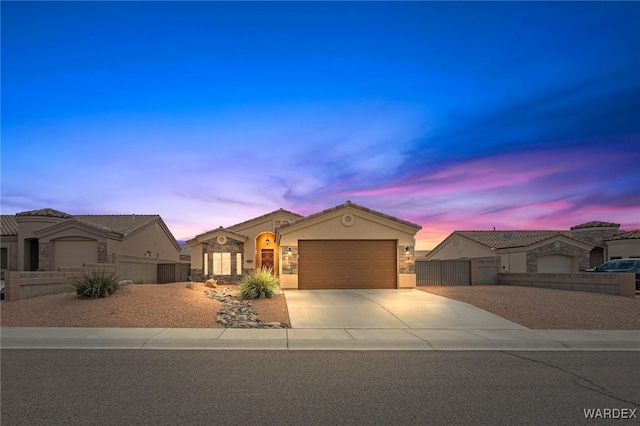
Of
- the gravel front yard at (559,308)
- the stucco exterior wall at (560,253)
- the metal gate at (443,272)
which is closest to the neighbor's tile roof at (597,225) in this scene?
the stucco exterior wall at (560,253)

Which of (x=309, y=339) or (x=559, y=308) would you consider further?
(x=559, y=308)

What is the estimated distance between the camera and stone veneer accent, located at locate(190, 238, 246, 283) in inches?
1292

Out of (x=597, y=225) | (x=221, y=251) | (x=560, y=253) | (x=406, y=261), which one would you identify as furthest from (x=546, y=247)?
(x=221, y=251)

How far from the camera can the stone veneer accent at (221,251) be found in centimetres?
3281

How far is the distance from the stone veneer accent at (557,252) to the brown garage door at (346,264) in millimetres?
15315

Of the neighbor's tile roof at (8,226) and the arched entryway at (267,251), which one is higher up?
the neighbor's tile roof at (8,226)

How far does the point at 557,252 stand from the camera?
33938 millimetres

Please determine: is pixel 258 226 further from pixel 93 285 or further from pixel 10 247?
pixel 93 285

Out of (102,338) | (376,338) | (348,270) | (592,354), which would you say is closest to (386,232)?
(348,270)

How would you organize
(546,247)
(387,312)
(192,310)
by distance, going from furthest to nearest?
(546,247) < (387,312) < (192,310)

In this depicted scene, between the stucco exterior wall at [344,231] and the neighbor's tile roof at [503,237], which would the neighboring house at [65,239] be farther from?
the neighbor's tile roof at [503,237]

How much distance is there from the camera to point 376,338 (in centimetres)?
1164

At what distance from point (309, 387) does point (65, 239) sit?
93.9 feet

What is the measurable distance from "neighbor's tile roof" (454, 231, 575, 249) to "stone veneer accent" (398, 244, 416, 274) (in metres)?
14.6
